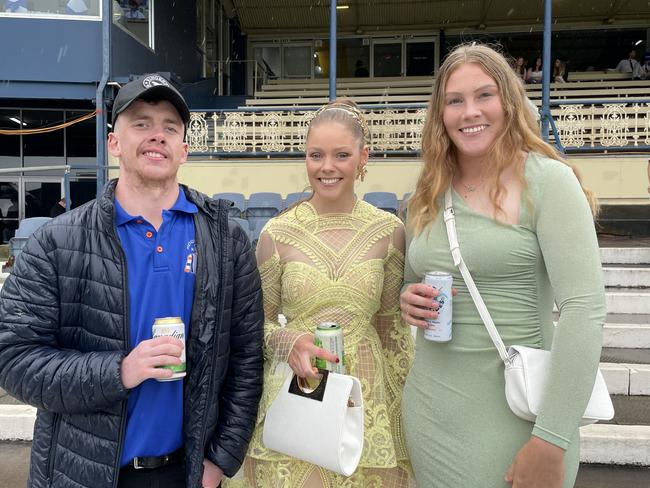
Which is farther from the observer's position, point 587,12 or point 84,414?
point 587,12

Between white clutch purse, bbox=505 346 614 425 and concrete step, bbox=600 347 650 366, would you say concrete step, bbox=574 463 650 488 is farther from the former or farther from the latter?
white clutch purse, bbox=505 346 614 425

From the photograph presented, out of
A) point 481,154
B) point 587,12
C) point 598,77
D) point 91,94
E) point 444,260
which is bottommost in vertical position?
point 444,260

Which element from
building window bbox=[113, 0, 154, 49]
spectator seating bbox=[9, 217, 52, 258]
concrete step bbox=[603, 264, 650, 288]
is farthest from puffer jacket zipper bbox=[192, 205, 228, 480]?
building window bbox=[113, 0, 154, 49]

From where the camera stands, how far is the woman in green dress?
1.48m

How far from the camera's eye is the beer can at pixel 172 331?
5.04 feet

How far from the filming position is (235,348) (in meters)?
1.89

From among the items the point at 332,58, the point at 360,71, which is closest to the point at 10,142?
the point at 332,58

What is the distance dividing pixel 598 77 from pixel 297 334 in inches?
734

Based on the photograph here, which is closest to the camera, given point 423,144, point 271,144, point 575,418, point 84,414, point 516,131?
point 575,418

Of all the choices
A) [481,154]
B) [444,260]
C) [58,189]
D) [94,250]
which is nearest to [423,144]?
[481,154]

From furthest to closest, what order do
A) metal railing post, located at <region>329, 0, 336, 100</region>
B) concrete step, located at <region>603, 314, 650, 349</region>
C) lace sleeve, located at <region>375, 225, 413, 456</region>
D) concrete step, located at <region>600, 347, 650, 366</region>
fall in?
metal railing post, located at <region>329, 0, 336, 100</region> < concrete step, located at <region>603, 314, 650, 349</region> < concrete step, located at <region>600, 347, 650, 366</region> < lace sleeve, located at <region>375, 225, 413, 456</region>

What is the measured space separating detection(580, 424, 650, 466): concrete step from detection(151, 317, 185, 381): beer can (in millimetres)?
2868

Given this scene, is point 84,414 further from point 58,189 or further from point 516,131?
point 58,189

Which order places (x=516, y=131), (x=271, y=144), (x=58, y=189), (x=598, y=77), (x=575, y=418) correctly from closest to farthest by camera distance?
(x=575, y=418), (x=516, y=131), (x=271, y=144), (x=58, y=189), (x=598, y=77)
